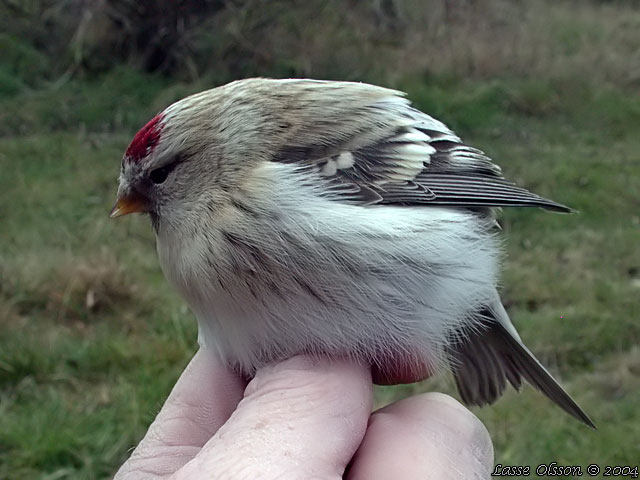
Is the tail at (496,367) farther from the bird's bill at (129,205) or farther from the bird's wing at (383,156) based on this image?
the bird's bill at (129,205)

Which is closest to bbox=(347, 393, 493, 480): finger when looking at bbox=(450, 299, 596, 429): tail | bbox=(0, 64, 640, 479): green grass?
bbox=(450, 299, 596, 429): tail

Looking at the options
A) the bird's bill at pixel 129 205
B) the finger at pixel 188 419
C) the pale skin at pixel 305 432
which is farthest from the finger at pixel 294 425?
the bird's bill at pixel 129 205

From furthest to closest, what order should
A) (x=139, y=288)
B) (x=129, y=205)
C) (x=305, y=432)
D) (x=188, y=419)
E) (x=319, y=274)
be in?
(x=139, y=288) < (x=129, y=205) < (x=188, y=419) < (x=319, y=274) < (x=305, y=432)

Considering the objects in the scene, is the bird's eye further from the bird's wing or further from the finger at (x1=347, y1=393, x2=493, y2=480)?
the finger at (x1=347, y1=393, x2=493, y2=480)

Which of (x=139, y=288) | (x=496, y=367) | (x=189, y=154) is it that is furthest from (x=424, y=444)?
(x=139, y=288)

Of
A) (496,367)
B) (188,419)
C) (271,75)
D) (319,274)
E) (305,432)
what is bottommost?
(271,75)

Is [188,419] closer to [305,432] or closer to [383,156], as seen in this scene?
[305,432]
